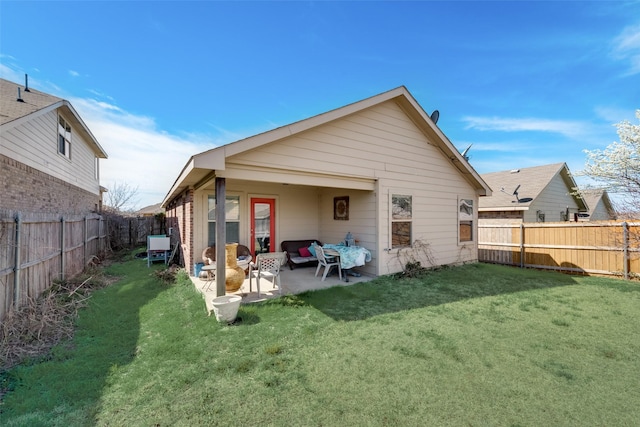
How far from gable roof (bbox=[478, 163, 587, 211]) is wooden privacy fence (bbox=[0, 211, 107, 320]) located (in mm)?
16301

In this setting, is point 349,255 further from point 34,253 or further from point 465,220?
point 34,253

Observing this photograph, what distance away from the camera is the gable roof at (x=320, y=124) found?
4.75m

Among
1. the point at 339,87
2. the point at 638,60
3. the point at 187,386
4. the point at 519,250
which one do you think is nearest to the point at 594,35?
the point at 638,60

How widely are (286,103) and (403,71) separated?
4.93m

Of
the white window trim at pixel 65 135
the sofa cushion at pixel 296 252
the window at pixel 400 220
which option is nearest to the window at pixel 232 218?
the sofa cushion at pixel 296 252

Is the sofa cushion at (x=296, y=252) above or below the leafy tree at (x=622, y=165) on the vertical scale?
below

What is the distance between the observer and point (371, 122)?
7.37 meters

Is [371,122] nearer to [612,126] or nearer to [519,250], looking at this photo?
[519,250]

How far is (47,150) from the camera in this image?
9.11 m

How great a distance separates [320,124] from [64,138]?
11.6 meters

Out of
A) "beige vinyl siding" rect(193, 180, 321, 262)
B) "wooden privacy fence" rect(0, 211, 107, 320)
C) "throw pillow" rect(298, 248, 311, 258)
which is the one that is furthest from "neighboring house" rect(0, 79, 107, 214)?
"throw pillow" rect(298, 248, 311, 258)

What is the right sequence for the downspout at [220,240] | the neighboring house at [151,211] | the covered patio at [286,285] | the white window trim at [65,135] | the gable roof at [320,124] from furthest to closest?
the neighboring house at [151,211], the white window trim at [65,135], the covered patio at [286,285], the downspout at [220,240], the gable roof at [320,124]

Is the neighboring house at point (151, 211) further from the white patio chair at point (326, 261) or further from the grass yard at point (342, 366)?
the grass yard at point (342, 366)

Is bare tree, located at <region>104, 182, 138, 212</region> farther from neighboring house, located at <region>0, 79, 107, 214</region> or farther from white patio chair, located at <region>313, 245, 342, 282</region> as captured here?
white patio chair, located at <region>313, 245, 342, 282</region>
